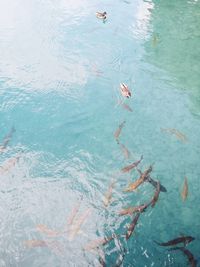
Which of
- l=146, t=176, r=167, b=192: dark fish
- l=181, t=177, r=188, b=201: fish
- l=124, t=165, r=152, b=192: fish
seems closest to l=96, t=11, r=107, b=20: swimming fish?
l=124, t=165, r=152, b=192: fish

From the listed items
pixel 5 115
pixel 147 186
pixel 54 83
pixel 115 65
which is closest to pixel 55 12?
pixel 115 65

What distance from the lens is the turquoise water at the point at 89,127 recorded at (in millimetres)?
3486

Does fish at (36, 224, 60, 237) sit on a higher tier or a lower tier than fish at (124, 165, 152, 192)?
Result: lower

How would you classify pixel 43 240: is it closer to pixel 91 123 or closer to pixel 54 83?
pixel 91 123

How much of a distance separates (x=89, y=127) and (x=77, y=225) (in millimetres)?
1778

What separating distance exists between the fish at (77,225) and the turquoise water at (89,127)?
0.12ft

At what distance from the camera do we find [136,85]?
597 cm

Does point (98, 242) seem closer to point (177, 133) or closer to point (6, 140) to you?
point (6, 140)

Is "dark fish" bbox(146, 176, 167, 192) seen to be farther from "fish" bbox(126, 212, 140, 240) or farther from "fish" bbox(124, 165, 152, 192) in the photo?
"fish" bbox(126, 212, 140, 240)

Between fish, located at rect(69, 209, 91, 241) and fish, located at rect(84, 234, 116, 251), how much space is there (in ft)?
0.62

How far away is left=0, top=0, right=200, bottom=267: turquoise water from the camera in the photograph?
11.4 feet

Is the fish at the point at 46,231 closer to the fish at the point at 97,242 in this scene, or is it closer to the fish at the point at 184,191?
the fish at the point at 97,242

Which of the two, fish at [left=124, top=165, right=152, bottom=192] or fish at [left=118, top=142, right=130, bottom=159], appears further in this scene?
fish at [left=118, top=142, right=130, bottom=159]

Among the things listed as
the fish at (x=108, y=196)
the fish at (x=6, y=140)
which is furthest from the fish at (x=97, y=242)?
the fish at (x=6, y=140)
